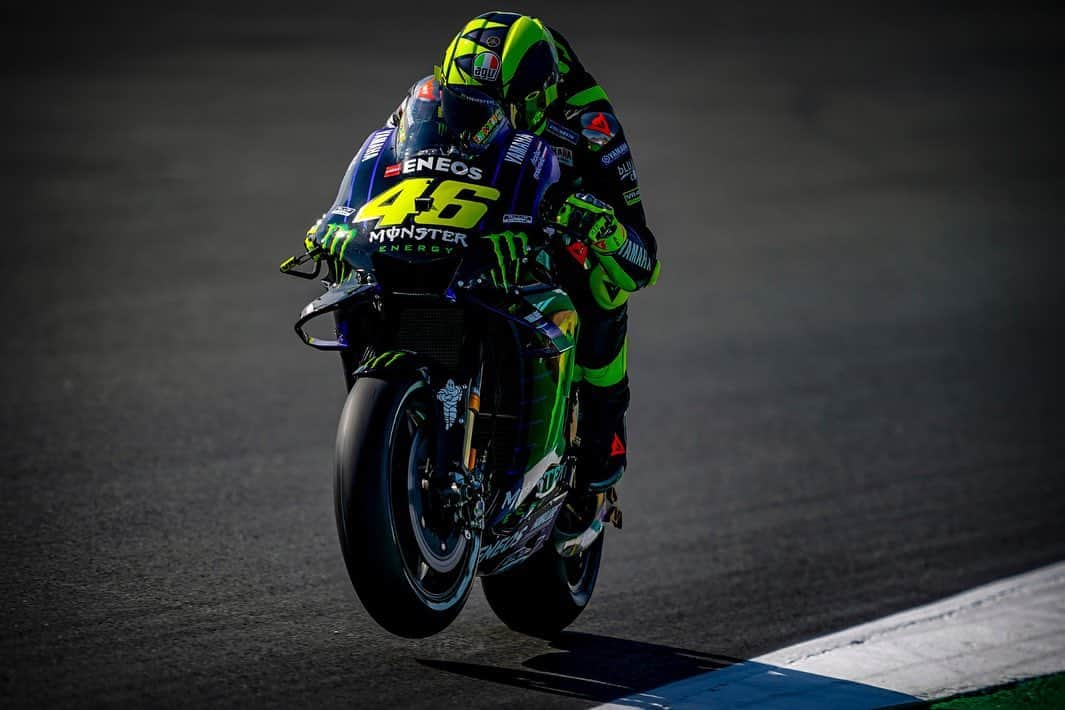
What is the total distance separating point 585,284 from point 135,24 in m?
15.0

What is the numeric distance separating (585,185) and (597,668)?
1.67 metres

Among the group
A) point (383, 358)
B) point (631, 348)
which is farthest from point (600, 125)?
point (631, 348)

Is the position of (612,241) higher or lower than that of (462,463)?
higher

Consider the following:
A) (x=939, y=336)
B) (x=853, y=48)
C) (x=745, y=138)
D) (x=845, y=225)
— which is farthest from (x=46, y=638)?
(x=853, y=48)

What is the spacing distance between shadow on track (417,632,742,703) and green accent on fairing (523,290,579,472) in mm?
713

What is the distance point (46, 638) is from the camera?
14.9ft

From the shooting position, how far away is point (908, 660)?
5.28 m

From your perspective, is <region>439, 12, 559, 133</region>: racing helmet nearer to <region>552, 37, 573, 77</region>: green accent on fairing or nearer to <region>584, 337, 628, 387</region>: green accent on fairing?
<region>552, 37, 573, 77</region>: green accent on fairing

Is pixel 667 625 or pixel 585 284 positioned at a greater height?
pixel 585 284

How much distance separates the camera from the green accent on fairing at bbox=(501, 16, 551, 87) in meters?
4.51

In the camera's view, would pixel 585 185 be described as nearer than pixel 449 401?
No

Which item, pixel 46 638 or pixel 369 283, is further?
pixel 46 638

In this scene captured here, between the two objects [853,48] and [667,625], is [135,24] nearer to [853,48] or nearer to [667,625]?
[853,48]

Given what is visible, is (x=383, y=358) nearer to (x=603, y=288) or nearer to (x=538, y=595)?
(x=603, y=288)
